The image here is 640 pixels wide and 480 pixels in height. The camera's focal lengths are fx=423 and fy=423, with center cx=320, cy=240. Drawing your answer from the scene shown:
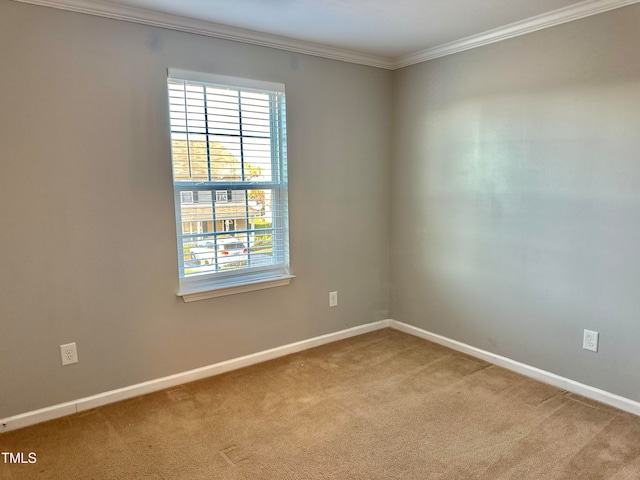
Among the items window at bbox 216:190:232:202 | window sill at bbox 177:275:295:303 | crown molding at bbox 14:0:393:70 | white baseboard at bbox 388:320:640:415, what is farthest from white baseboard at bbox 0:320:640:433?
crown molding at bbox 14:0:393:70

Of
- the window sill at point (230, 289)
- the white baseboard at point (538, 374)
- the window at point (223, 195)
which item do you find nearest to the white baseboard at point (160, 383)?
the window sill at point (230, 289)

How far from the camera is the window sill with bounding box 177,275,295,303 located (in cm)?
275

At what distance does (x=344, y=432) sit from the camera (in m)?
→ 2.23

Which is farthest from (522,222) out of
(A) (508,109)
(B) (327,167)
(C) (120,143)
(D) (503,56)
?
(C) (120,143)

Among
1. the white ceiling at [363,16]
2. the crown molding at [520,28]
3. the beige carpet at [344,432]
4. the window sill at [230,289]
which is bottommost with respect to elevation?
the beige carpet at [344,432]

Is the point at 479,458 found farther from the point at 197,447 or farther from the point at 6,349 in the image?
the point at 6,349

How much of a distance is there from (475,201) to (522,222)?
1.26ft

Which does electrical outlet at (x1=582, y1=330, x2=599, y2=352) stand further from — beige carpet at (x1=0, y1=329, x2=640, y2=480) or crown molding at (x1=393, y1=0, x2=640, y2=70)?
crown molding at (x1=393, y1=0, x2=640, y2=70)

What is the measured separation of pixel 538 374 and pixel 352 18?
2559 mm

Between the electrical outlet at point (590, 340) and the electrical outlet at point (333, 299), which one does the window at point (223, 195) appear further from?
the electrical outlet at point (590, 340)

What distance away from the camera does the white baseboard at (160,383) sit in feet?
7.60

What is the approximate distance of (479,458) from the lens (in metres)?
2.01

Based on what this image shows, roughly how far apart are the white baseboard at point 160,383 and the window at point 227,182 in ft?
1.67

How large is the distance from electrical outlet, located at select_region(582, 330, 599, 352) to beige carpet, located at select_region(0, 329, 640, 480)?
317 millimetres
